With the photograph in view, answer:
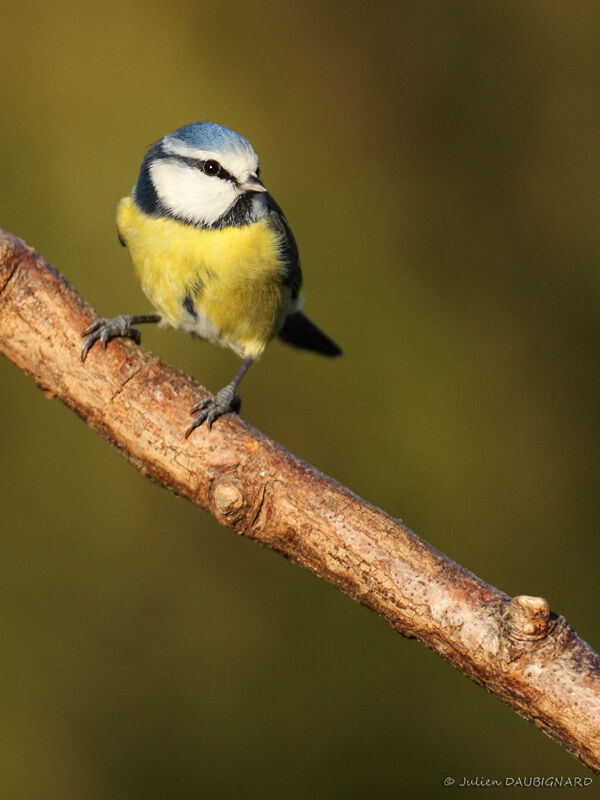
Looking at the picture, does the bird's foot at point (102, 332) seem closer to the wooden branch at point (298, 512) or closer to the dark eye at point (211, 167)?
the wooden branch at point (298, 512)

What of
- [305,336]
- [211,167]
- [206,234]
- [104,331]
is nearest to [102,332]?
[104,331]

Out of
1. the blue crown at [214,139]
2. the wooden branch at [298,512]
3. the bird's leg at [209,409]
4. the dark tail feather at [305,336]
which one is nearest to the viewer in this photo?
the wooden branch at [298,512]

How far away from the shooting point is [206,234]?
2213 mm

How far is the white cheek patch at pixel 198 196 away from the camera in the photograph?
221cm

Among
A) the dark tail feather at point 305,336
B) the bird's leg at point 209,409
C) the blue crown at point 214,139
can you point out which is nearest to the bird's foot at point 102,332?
the bird's leg at point 209,409

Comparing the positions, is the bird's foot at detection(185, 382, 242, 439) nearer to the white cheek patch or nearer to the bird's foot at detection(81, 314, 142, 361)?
the bird's foot at detection(81, 314, 142, 361)

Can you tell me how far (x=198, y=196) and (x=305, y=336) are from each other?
0.75 meters

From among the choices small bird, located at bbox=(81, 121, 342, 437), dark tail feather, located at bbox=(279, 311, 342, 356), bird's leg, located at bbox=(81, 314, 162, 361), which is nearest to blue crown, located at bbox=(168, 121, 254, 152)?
small bird, located at bbox=(81, 121, 342, 437)

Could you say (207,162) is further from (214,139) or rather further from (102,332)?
(102,332)

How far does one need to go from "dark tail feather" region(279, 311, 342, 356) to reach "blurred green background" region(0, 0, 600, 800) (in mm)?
174

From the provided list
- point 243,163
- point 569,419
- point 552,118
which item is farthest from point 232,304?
point 552,118

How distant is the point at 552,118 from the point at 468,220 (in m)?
0.47

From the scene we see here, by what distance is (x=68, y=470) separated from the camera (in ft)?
9.20

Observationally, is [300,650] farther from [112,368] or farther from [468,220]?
[468,220]
